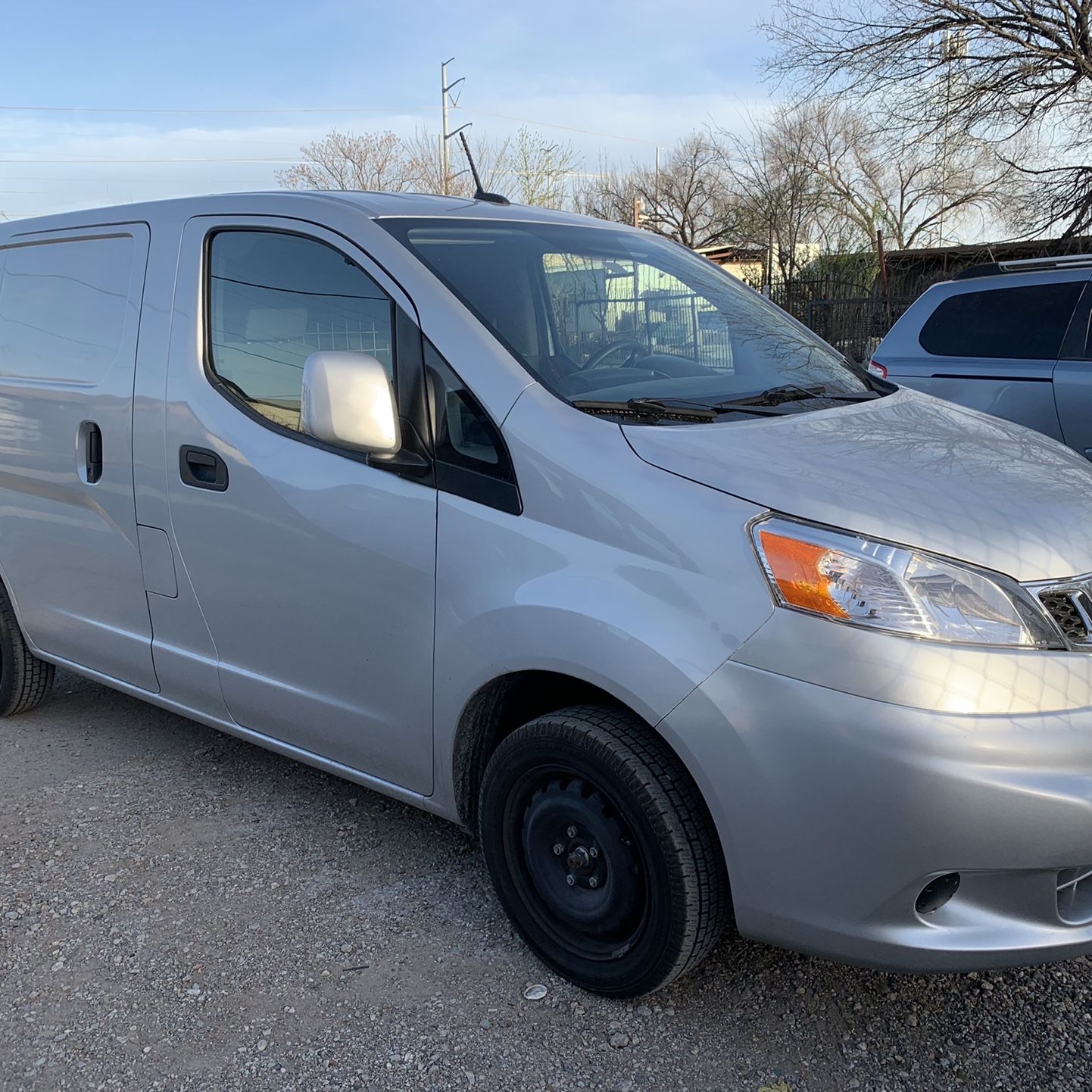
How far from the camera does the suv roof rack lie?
18.4 ft

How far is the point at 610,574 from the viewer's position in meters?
2.25

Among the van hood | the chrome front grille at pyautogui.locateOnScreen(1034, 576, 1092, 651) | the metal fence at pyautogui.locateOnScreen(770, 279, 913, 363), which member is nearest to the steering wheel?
the van hood

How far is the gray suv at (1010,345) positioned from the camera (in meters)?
5.46

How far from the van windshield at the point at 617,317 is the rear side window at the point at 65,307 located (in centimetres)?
109

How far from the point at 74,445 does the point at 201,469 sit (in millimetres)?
697

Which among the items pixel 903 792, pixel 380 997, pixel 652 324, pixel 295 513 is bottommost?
pixel 380 997

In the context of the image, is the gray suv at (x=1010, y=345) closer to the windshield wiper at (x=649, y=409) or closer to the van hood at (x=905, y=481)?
the van hood at (x=905, y=481)

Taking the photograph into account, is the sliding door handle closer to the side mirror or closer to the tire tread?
the tire tread

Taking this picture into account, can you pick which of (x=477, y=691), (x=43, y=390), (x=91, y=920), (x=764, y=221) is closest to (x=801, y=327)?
(x=477, y=691)

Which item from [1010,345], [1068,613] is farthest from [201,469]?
[1010,345]

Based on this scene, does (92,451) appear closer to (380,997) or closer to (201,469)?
(201,469)

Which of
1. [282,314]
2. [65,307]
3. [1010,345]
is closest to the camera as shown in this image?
[282,314]

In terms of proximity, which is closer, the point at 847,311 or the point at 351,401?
the point at 351,401

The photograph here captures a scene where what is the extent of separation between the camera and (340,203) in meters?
2.93
